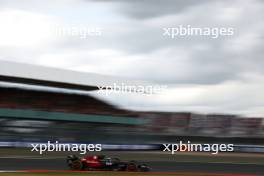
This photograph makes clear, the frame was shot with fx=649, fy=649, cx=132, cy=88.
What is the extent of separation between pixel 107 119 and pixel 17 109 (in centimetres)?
124

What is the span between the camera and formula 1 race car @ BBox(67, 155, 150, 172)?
8.95 m

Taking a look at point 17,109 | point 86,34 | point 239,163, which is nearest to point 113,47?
point 86,34

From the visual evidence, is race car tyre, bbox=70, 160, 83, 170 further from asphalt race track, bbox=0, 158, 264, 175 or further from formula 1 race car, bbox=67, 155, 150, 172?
asphalt race track, bbox=0, 158, 264, 175

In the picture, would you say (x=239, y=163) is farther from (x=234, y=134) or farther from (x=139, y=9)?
(x=139, y=9)

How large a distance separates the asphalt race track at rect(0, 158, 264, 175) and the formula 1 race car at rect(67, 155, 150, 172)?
126mm

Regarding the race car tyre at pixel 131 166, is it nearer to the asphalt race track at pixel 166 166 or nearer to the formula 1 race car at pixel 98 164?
the formula 1 race car at pixel 98 164

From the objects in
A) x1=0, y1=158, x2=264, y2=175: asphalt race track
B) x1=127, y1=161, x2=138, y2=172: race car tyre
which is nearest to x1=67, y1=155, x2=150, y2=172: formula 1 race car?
x1=127, y1=161, x2=138, y2=172: race car tyre

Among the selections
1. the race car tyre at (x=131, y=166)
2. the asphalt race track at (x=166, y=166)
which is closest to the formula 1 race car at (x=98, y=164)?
the race car tyre at (x=131, y=166)

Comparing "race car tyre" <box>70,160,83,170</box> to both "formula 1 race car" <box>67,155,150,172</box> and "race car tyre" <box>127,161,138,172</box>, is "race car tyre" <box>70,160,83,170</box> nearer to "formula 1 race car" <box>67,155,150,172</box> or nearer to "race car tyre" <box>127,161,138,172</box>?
"formula 1 race car" <box>67,155,150,172</box>

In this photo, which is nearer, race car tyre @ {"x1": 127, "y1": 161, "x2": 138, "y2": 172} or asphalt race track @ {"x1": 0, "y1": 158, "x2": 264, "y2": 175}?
asphalt race track @ {"x1": 0, "y1": 158, "x2": 264, "y2": 175}

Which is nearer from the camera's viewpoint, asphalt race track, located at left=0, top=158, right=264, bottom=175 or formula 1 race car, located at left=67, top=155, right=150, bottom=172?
asphalt race track, located at left=0, top=158, right=264, bottom=175

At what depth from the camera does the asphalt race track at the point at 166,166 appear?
8844 mm

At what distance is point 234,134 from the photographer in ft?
28.9

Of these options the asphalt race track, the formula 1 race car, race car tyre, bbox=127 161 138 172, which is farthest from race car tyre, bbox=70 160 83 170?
race car tyre, bbox=127 161 138 172
